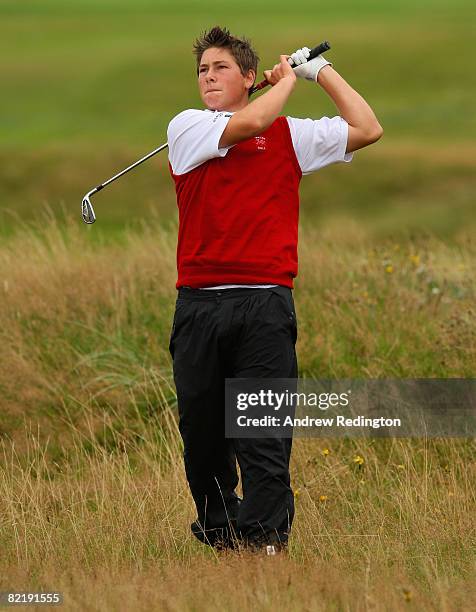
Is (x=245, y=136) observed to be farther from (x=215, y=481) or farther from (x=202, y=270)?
(x=215, y=481)

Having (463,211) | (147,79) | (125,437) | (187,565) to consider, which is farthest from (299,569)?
(147,79)

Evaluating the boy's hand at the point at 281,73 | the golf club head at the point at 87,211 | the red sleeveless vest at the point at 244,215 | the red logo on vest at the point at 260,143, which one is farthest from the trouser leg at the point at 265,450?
the golf club head at the point at 87,211

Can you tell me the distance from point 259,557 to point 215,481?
2.06 ft

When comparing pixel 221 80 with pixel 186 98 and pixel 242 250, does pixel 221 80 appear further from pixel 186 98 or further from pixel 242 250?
pixel 186 98

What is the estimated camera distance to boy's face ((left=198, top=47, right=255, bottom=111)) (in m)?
5.60

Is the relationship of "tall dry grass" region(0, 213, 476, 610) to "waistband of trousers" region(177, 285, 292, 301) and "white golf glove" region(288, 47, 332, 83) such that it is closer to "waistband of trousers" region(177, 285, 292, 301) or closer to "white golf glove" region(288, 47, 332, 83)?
"waistband of trousers" region(177, 285, 292, 301)

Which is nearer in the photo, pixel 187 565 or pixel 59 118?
pixel 187 565

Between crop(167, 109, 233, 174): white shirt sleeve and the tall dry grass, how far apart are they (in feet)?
5.09

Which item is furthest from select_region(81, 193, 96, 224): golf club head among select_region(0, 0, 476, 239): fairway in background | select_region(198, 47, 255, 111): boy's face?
select_region(0, 0, 476, 239): fairway in background

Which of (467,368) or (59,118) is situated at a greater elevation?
(59,118)

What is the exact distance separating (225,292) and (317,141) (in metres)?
0.73

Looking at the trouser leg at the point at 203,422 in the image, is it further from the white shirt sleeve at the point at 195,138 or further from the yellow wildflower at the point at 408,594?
the yellow wildflower at the point at 408,594

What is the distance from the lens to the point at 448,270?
1102cm

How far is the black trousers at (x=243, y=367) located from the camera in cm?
530
